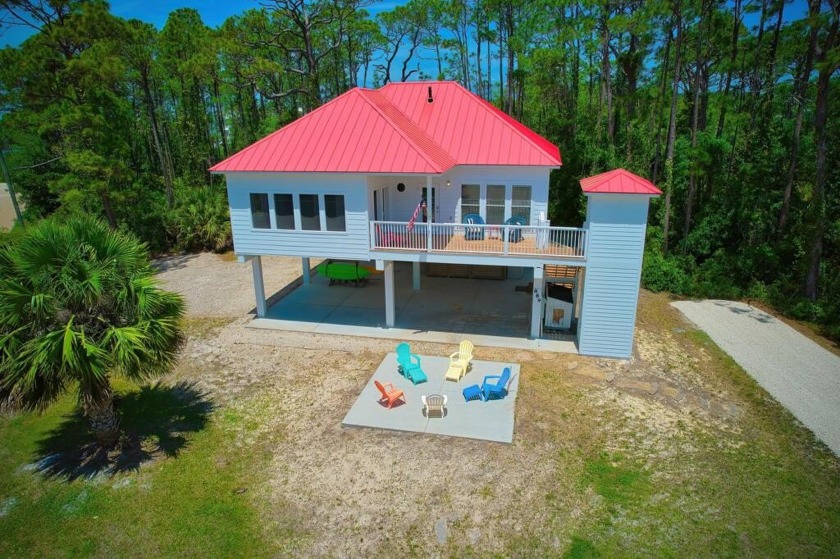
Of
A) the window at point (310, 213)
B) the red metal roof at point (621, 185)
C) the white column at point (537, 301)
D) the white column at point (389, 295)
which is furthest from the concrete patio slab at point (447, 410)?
the red metal roof at point (621, 185)

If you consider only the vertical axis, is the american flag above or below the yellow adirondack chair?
above

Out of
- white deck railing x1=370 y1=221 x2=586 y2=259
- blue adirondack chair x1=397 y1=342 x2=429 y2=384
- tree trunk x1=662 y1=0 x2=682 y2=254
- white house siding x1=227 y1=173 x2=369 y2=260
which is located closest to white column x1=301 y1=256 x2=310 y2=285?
white house siding x1=227 y1=173 x2=369 y2=260

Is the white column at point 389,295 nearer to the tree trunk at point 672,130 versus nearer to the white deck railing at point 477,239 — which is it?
the white deck railing at point 477,239

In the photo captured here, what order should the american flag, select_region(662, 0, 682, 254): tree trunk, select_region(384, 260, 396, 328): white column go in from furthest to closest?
select_region(662, 0, 682, 254): tree trunk → select_region(384, 260, 396, 328): white column → the american flag

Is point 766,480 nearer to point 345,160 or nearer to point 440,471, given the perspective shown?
point 440,471

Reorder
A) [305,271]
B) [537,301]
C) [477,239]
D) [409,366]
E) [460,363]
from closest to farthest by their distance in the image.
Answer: [409,366], [460,363], [537,301], [477,239], [305,271]

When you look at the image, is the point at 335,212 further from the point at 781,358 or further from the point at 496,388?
the point at 781,358

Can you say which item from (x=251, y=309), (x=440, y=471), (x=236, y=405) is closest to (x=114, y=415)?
(x=236, y=405)

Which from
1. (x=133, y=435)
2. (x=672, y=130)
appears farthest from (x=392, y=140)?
(x=672, y=130)

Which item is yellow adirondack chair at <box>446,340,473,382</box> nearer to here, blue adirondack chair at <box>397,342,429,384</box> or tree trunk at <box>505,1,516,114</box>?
blue adirondack chair at <box>397,342,429,384</box>
